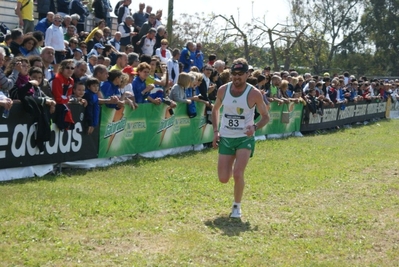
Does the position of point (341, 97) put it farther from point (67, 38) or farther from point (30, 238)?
point (30, 238)

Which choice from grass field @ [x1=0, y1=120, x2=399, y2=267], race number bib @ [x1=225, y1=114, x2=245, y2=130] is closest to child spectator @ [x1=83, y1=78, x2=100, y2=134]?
grass field @ [x1=0, y1=120, x2=399, y2=267]

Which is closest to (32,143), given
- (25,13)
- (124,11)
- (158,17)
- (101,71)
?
(101,71)

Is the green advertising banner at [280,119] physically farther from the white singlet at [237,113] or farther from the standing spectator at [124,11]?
the white singlet at [237,113]

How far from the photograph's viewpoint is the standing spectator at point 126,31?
19.4 meters

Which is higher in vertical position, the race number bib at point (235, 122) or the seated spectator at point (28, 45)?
the seated spectator at point (28, 45)

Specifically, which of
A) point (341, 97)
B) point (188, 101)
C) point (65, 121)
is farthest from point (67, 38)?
point (341, 97)

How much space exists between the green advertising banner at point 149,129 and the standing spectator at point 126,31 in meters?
4.10

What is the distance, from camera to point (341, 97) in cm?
2758

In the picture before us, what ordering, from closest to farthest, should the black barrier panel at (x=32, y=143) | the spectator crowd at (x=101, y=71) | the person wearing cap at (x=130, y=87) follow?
the black barrier panel at (x=32, y=143) < the spectator crowd at (x=101, y=71) < the person wearing cap at (x=130, y=87)

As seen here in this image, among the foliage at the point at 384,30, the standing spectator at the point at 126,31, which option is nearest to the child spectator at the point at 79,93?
the standing spectator at the point at 126,31

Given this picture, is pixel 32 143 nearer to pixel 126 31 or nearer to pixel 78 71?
pixel 78 71

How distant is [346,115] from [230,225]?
20478 millimetres

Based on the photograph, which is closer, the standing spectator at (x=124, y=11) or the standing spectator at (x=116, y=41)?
the standing spectator at (x=116, y=41)

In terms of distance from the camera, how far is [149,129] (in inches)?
566
